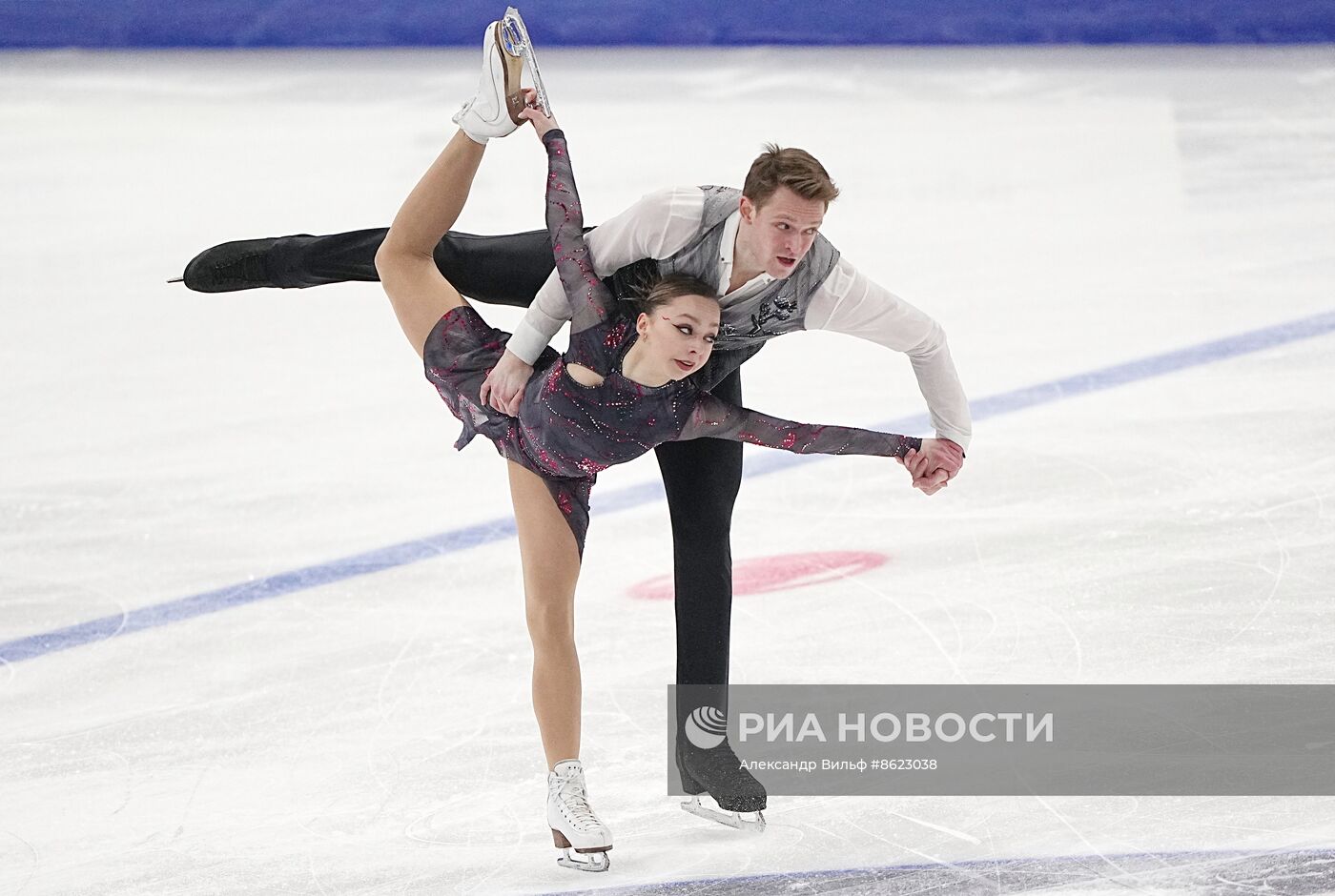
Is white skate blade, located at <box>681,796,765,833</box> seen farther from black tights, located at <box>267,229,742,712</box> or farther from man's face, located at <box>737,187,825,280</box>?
man's face, located at <box>737,187,825,280</box>

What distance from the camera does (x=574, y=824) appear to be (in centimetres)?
265

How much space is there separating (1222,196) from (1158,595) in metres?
3.56

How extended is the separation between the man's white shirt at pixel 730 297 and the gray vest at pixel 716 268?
0.4 inches

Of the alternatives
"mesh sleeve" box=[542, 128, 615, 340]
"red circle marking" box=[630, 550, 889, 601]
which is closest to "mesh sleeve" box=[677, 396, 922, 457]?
"mesh sleeve" box=[542, 128, 615, 340]

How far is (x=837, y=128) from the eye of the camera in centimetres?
779

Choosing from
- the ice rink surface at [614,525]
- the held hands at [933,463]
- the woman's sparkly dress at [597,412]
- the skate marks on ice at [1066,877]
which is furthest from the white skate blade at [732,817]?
the held hands at [933,463]

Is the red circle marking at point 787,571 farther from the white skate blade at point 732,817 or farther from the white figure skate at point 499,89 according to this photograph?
the white figure skate at point 499,89

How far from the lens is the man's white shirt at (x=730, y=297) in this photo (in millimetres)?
2646

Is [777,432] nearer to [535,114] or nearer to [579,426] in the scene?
[579,426]

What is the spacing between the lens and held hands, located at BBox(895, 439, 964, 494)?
279 centimetres


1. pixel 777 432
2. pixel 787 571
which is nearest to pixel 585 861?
pixel 777 432

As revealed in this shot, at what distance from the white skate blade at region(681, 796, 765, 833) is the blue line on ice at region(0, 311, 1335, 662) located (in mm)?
1274

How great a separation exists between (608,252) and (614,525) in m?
1.52

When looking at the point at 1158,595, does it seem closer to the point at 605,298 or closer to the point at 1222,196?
the point at 605,298
